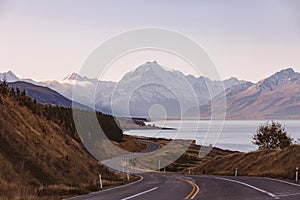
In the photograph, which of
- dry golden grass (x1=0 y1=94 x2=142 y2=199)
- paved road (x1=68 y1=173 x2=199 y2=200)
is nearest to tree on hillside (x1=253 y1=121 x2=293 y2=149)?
dry golden grass (x1=0 y1=94 x2=142 y2=199)

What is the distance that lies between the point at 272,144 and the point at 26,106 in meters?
59.3

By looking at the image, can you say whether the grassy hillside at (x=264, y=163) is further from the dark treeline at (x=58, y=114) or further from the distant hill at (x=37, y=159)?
the dark treeline at (x=58, y=114)

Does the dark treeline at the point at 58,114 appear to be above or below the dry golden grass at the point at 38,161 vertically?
above

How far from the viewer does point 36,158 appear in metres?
28.9

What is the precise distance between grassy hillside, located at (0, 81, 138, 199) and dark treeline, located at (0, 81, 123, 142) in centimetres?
13

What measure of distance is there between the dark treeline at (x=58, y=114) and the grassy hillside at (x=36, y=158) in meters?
0.13

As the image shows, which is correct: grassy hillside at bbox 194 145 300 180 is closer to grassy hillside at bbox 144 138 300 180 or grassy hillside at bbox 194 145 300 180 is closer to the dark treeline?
grassy hillside at bbox 144 138 300 180

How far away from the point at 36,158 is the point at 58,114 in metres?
41.2

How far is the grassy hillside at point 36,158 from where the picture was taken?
927 inches

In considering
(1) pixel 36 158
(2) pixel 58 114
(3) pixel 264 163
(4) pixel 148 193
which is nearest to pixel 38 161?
(1) pixel 36 158

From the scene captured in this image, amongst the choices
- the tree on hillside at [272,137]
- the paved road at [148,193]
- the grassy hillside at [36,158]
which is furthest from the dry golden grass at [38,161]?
the tree on hillside at [272,137]

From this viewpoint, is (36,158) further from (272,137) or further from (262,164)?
(272,137)

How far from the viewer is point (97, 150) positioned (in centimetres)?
7512

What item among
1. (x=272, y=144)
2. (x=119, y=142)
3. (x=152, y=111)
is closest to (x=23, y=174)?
(x=152, y=111)
